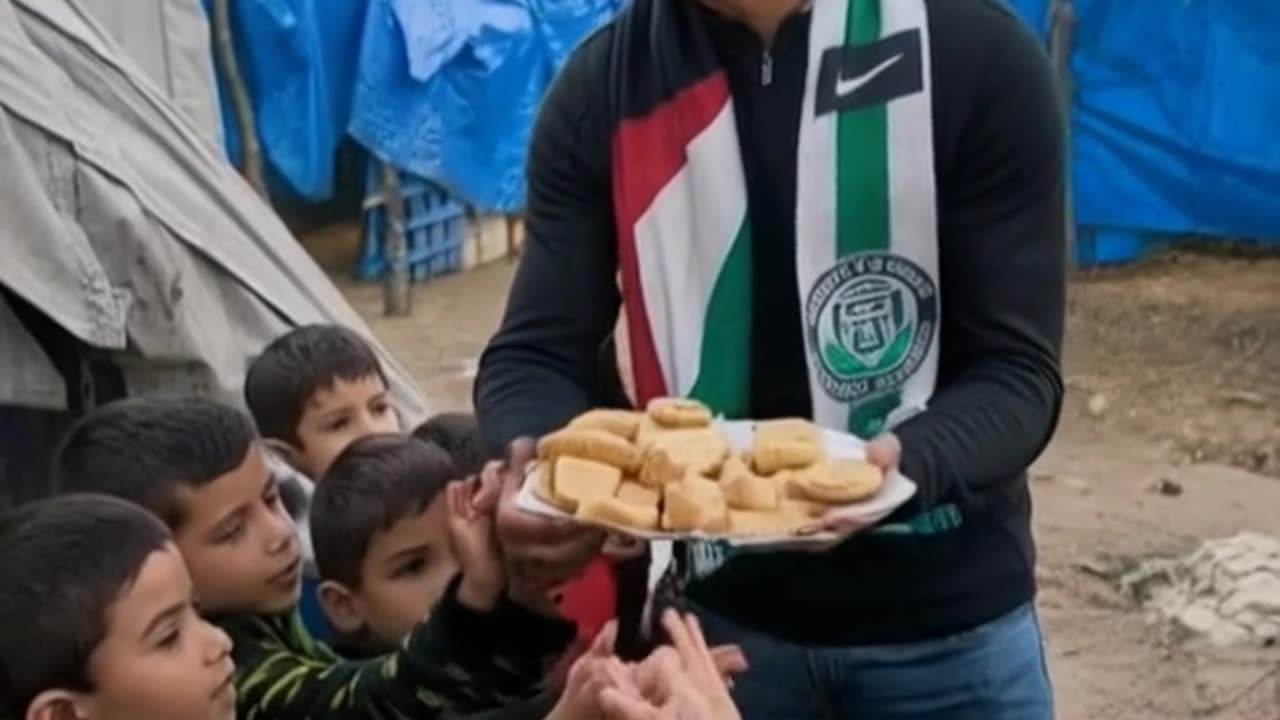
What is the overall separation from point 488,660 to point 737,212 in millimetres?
534

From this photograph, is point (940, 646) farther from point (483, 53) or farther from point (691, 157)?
point (483, 53)

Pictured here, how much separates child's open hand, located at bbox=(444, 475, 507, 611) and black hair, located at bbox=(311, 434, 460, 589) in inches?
21.2

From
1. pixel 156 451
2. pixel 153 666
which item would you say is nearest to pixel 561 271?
pixel 153 666

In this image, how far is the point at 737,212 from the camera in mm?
2389

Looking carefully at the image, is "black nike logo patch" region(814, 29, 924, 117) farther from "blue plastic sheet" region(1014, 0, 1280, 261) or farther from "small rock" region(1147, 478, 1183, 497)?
"blue plastic sheet" region(1014, 0, 1280, 261)

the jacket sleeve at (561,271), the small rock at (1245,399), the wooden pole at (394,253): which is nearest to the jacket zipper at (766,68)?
the jacket sleeve at (561,271)

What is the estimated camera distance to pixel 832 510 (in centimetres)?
213

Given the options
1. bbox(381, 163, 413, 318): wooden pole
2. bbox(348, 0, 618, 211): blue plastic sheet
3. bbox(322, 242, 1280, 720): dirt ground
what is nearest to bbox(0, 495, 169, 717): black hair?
bbox(322, 242, 1280, 720): dirt ground

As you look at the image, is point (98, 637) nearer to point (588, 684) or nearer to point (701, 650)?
point (588, 684)

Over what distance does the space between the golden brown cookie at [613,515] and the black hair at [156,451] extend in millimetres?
829

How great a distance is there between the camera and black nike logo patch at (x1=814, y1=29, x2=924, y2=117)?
2338 millimetres

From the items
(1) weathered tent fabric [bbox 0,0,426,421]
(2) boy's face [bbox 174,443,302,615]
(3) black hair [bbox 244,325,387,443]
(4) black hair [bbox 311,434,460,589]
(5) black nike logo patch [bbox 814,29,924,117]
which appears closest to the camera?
(5) black nike logo patch [bbox 814,29,924,117]

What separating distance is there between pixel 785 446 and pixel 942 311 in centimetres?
26

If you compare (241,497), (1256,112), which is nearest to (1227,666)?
(241,497)
